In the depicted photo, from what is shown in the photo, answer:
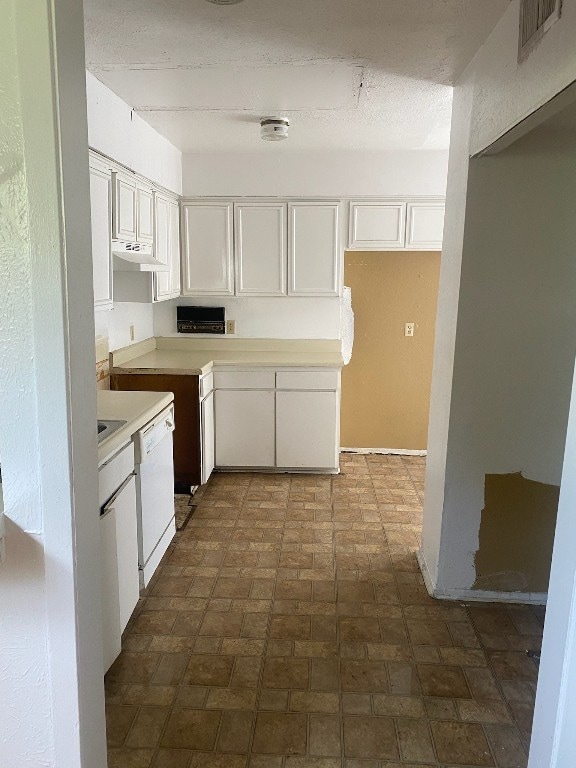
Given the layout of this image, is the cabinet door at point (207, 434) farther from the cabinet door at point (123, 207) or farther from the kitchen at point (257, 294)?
the cabinet door at point (123, 207)

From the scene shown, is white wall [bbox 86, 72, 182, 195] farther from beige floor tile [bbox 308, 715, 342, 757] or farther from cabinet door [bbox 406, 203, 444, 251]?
beige floor tile [bbox 308, 715, 342, 757]

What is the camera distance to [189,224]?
4.53 metres

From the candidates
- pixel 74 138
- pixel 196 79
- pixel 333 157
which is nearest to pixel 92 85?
pixel 196 79

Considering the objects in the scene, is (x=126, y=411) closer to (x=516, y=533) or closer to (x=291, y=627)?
(x=291, y=627)

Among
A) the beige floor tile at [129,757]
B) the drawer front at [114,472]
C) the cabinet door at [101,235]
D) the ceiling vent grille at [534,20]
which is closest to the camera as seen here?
the ceiling vent grille at [534,20]

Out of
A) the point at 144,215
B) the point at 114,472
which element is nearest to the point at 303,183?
the point at 144,215

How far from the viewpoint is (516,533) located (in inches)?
109

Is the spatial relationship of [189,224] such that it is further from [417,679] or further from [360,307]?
[417,679]

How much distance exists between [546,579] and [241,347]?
9.61 ft

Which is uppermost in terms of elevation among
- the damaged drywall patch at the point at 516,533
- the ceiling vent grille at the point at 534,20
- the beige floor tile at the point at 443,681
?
the ceiling vent grille at the point at 534,20

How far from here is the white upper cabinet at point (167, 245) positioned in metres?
3.92

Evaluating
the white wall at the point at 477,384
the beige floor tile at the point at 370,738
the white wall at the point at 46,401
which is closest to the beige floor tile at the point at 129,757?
the white wall at the point at 46,401

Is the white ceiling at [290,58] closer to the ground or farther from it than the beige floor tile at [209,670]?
farther from it

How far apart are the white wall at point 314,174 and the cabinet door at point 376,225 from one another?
0.36 feet
